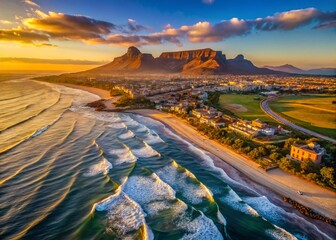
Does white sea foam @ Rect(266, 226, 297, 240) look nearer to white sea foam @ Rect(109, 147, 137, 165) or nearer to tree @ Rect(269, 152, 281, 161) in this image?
tree @ Rect(269, 152, 281, 161)

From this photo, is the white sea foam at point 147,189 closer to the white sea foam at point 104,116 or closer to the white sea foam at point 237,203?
the white sea foam at point 237,203

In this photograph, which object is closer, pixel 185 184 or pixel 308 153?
pixel 185 184

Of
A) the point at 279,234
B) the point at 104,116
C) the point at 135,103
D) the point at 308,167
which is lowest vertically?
the point at 135,103

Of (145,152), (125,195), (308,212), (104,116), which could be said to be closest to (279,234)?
(308,212)

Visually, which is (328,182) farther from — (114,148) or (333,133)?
(114,148)

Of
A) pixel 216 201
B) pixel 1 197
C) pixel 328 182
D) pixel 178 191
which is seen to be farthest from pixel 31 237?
pixel 328 182

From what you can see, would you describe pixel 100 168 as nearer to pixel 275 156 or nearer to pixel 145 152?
pixel 145 152
